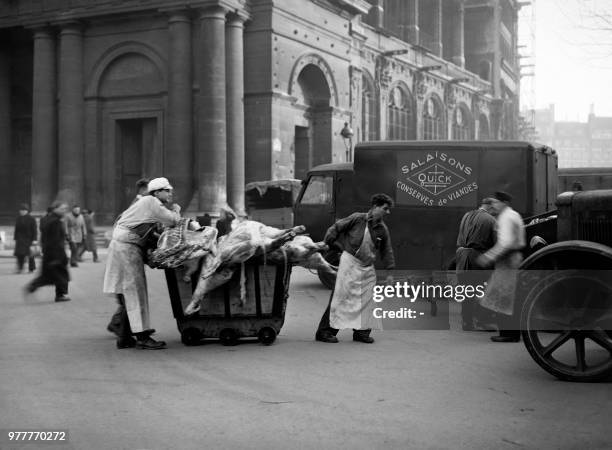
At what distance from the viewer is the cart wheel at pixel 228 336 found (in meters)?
9.16

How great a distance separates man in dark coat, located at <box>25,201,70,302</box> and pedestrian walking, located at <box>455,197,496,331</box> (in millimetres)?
7000

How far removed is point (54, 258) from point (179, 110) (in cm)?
1603

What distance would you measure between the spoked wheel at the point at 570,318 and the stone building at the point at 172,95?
73.2 ft

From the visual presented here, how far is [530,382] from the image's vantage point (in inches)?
283

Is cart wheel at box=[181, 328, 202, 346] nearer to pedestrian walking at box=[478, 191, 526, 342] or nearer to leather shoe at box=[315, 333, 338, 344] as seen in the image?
leather shoe at box=[315, 333, 338, 344]

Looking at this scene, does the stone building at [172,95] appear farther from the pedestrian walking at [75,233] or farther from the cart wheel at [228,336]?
the cart wheel at [228,336]

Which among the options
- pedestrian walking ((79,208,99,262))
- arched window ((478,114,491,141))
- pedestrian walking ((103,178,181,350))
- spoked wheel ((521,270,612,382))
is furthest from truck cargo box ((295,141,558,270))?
arched window ((478,114,491,141))

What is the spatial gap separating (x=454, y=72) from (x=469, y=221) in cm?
4736

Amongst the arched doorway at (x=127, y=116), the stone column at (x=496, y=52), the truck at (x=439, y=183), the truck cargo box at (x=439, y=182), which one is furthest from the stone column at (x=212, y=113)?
the stone column at (x=496, y=52)

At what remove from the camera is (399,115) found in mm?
46844

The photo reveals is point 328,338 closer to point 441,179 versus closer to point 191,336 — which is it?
point 191,336

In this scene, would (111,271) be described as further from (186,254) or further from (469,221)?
(469,221)

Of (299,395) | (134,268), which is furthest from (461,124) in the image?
(299,395)

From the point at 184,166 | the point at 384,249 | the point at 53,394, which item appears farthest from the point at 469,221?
the point at 184,166
